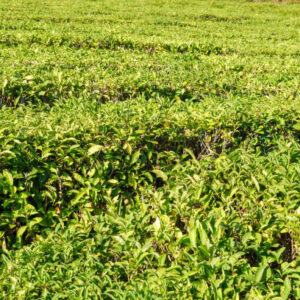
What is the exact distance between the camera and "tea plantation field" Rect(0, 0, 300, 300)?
5.75ft

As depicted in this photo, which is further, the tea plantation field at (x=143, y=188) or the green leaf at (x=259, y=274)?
the tea plantation field at (x=143, y=188)

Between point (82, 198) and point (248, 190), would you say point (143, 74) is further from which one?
point (248, 190)

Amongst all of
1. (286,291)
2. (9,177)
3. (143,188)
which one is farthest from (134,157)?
(286,291)

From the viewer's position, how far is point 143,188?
119 inches

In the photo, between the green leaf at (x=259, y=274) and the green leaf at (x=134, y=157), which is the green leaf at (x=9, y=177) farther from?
the green leaf at (x=259, y=274)

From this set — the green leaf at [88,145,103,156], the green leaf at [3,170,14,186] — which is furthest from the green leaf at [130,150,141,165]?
the green leaf at [3,170,14,186]

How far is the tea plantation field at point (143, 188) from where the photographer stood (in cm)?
175

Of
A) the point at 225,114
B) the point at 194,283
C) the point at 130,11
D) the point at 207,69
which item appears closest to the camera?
the point at 194,283

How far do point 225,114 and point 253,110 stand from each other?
0.50 m

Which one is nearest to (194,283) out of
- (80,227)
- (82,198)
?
(80,227)

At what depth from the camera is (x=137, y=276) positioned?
195cm

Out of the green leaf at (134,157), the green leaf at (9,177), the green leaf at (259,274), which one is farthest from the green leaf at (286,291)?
the green leaf at (9,177)

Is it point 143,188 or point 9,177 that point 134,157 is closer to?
point 143,188

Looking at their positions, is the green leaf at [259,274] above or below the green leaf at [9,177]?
below
